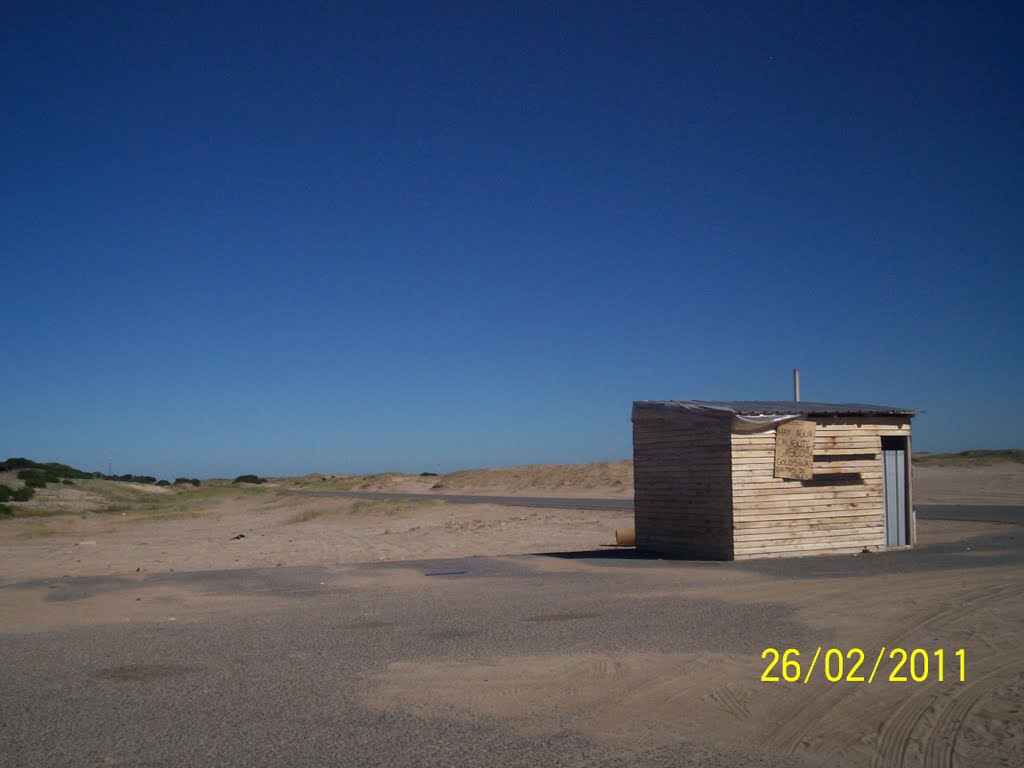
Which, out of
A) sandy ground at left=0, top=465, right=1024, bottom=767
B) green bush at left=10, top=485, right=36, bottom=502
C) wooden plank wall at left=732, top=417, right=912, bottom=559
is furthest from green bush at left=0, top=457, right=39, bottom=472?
wooden plank wall at left=732, top=417, right=912, bottom=559

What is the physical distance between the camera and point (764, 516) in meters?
17.3

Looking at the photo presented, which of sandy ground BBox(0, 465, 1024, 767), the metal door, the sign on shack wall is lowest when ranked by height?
sandy ground BBox(0, 465, 1024, 767)

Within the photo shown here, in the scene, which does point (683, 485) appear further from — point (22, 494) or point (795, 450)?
point (22, 494)

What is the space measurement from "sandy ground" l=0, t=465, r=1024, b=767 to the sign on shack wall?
5.92ft

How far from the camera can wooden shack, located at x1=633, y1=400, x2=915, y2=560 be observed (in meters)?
17.2

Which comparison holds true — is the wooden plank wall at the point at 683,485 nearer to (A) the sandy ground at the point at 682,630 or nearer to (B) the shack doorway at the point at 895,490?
(A) the sandy ground at the point at 682,630

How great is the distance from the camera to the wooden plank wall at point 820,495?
1712 cm

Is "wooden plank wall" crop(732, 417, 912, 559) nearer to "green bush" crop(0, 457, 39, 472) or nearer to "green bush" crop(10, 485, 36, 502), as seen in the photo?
"green bush" crop(10, 485, 36, 502)

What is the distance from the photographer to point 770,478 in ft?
56.9

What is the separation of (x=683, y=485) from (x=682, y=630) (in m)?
8.35

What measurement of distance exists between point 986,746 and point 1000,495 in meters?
36.5

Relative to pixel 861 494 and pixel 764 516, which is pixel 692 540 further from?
pixel 861 494

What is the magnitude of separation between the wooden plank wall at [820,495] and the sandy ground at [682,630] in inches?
32.0

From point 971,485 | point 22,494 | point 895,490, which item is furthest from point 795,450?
point 22,494
